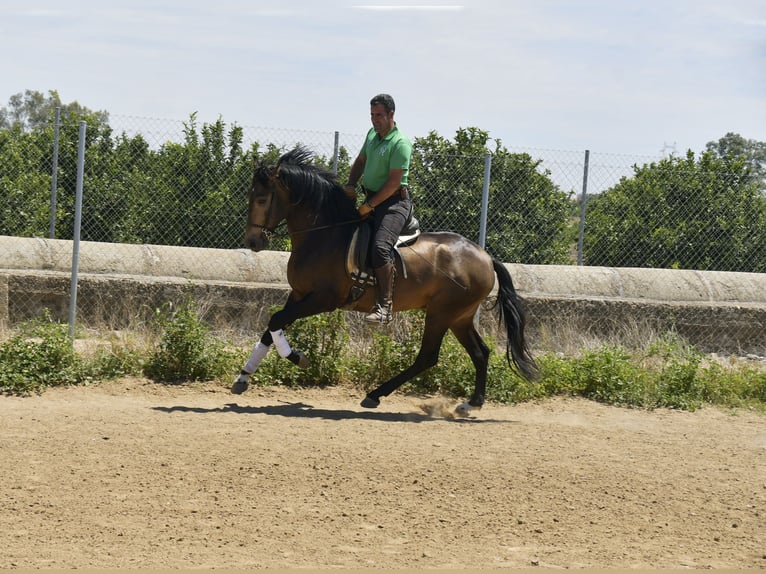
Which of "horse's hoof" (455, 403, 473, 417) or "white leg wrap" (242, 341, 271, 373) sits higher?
"white leg wrap" (242, 341, 271, 373)

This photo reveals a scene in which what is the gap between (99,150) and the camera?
45.5 ft

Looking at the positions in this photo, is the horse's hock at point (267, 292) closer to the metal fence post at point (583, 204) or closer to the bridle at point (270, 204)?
the metal fence post at point (583, 204)

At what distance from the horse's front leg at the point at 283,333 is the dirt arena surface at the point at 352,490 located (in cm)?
29

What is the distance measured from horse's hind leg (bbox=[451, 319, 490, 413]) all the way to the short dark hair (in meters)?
2.35

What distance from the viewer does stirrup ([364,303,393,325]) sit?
882 cm

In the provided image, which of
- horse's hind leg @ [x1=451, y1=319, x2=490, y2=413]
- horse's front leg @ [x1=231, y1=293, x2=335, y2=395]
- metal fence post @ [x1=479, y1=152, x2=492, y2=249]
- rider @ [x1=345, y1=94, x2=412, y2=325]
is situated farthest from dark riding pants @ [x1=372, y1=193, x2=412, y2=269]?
metal fence post @ [x1=479, y1=152, x2=492, y2=249]

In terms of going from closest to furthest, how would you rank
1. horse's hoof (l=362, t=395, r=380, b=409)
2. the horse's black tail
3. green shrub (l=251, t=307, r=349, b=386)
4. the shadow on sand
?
the shadow on sand
horse's hoof (l=362, t=395, r=380, b=409)
the horse's black tail
green shrub (l=251, t=307, r=349, b=386)

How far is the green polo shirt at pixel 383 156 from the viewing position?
8.72m

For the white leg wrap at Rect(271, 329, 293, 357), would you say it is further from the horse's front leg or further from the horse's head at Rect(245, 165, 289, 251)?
the horse's head at Rect(245, 165, 289, 251)

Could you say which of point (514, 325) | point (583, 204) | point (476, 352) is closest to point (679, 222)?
point (583, 204)

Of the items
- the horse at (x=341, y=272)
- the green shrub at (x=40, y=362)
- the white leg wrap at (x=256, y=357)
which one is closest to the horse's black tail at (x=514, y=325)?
the horse at (x=341, y=272)

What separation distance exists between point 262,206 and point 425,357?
2265 mm

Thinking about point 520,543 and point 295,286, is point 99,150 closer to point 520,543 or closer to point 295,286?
point 295,286

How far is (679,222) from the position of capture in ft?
44.3
